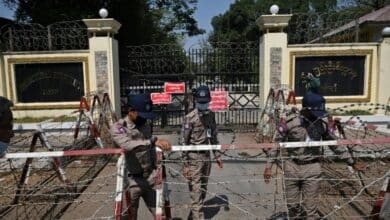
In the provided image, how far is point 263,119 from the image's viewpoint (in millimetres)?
9867

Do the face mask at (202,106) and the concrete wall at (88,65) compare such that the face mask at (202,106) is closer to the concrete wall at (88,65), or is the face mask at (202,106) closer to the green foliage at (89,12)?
the concrete wall at (88,65)

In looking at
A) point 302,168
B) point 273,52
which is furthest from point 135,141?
point 273,52

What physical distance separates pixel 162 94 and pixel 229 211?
5549 millimetres

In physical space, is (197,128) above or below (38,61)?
below

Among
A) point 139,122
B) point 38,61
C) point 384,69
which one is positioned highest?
point 38,61

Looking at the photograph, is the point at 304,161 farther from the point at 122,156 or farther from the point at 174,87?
the point at 174,87

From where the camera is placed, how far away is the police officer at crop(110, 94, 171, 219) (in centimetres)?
349

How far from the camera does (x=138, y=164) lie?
370 centimetres

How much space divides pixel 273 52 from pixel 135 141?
690 centimetres

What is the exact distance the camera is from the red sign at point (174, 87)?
33.6 ft

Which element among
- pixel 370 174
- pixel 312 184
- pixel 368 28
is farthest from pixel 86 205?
pixel 368 28

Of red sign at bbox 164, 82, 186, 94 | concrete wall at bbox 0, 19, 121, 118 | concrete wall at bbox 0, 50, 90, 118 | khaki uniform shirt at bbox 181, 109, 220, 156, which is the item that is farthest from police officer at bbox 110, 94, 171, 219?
concrete wall at bbox 0, 50, 90, 118

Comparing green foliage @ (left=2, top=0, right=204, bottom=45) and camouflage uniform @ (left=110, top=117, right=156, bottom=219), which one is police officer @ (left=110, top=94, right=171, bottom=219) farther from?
green foliage @ (left=2, top=0, right=204, bottom=45)

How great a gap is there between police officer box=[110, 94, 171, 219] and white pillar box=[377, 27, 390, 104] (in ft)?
26.9
